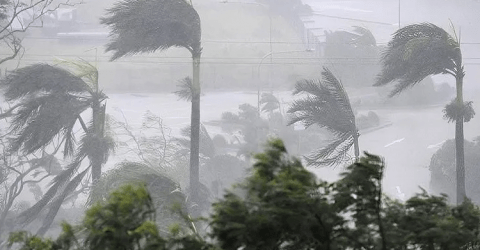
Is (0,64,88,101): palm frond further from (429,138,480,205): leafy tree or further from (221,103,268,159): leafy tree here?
(429,138,480,205): leafy tree

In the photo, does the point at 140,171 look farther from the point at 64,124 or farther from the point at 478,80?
the point at 478,80

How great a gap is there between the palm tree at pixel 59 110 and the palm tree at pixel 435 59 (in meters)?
7.27

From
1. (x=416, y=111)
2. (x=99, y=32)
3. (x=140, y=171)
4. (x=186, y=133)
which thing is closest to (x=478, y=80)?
(x=416, y=111)

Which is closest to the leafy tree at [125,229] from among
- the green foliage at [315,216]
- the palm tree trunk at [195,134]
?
the green foliage at [315,216]

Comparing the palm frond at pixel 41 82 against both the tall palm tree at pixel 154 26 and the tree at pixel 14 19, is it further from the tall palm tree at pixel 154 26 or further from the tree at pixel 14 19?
the tall palm tree at pixel 154 26

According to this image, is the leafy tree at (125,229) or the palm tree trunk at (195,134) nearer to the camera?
the leafy tree at (125,229)

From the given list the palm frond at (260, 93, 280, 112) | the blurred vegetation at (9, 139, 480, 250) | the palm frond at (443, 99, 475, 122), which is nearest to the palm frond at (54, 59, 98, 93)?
the palm frond at (443, 99, 475, 122)

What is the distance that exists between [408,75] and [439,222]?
14.6 meters

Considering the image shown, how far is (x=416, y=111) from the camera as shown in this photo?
135 ft

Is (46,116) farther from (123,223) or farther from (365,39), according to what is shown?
(365,39)

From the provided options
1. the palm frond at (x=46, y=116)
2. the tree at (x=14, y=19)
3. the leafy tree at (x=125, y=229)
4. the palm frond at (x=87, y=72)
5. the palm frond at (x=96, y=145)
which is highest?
the tree at (x=14, y=19)

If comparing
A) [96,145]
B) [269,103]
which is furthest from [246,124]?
[96,145]

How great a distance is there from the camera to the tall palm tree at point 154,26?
2081 centimetres

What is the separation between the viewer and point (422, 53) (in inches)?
771
